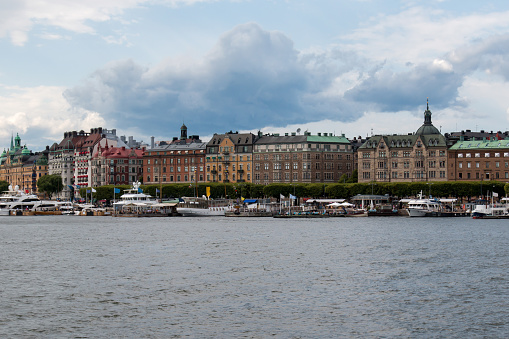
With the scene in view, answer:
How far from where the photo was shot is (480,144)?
162 metres

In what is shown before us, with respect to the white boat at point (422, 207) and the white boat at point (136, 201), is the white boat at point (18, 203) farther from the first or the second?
the white boat at point (422, 207)

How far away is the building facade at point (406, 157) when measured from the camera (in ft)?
540

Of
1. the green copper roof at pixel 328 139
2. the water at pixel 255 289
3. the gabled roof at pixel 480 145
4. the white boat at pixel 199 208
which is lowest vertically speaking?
the water at pixel 255 289

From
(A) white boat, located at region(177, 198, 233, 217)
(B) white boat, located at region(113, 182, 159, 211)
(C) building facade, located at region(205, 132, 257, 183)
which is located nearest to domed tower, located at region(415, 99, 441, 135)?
(C) building facade, located at region(205, 132, 257, 183)

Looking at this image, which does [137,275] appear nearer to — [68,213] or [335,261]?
[335,261]

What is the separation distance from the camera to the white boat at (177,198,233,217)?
445 ft

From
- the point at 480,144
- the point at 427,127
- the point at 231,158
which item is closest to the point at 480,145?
the point at 480,144

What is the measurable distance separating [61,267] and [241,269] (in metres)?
12.1

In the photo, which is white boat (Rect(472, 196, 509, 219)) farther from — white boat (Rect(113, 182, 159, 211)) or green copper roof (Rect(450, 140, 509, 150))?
white boat (Rect(113, 182, 159, 211))

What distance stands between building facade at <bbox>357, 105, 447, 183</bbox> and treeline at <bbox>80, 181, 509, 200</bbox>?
35.9ft

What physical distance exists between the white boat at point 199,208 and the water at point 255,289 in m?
63.8

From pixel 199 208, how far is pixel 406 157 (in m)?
53.9

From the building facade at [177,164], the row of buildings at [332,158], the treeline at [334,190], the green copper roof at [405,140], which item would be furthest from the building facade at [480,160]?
the building facade at [177,164]

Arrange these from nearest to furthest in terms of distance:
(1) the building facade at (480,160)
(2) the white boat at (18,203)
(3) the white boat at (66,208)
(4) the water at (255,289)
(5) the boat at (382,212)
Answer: (4) the water at (255,289)
(5) the boat at (382,212)
(2) the white boat at (18,203)
(3) the white boat at (66,208)
(1) the building facade at (480,160)
